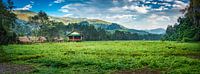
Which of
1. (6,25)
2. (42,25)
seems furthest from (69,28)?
(6,25)

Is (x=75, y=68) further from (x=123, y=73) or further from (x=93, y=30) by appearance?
(x=93, y=30)

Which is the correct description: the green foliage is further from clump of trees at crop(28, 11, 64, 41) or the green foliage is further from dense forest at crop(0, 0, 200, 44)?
clump of trees at crop(28, 11, 64, 41)

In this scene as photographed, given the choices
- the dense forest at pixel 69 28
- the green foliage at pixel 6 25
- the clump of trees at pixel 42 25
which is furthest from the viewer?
the clump of trees at pixel 42 25

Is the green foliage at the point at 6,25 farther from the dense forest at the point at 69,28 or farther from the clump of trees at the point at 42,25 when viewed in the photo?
the clump of trees at the point at 42,25

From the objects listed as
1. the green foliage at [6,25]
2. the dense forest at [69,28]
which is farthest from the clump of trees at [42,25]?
the green foliage at [6,25]

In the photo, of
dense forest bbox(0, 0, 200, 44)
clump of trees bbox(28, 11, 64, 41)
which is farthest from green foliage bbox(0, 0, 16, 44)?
clump of trees bbox(28, 11, 64, 41)

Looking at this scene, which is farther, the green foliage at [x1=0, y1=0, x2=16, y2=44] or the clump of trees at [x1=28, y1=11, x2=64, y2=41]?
the clump of trees at [x1=28, y1=11, x2=64, y2=41]

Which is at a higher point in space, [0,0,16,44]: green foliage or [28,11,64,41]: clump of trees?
[0,0,16,44]: green foliage

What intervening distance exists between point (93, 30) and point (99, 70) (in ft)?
416

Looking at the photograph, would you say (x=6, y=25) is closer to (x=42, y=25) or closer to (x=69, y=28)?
(x=42, y=25)

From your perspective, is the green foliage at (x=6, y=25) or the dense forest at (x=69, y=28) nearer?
the green foliage at (x=6, y=25)

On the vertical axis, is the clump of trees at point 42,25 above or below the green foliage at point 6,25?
below

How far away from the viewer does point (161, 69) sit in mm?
21156

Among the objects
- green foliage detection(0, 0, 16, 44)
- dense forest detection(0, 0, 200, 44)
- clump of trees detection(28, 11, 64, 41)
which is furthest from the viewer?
clump of trees detection(28, 11, 64, 41)
